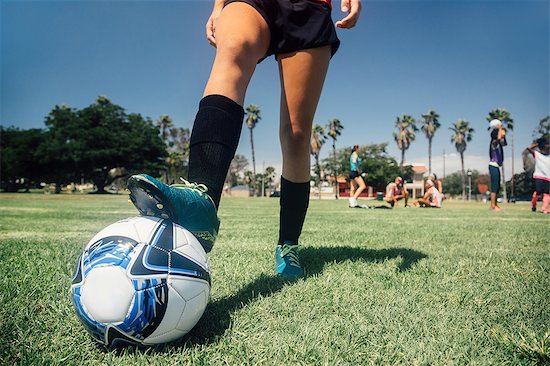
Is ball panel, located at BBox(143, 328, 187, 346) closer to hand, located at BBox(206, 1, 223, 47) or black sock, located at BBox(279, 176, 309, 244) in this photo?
black sock, located at BBox(279, 176, 309, 244)

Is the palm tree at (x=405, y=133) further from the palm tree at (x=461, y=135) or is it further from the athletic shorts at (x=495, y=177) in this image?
the athletic shorts at (x=495, y=177)

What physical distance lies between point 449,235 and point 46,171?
181ft

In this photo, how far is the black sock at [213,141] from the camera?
5.73 feet

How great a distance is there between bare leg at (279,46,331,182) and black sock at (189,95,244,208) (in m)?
0.53

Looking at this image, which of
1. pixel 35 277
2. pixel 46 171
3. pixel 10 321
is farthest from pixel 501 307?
pixel 46 171

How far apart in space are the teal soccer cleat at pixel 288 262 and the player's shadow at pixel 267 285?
0.21ft

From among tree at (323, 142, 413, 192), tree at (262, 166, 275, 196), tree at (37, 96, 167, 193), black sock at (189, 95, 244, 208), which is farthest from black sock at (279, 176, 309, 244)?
tree at (262, 166, 275, 196)

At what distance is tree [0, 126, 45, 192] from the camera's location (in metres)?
47.7

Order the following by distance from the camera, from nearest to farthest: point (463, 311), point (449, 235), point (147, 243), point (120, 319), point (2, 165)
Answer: point (120, 319) → point (147, 243) → point (463, 311) → point (449, 235) → point (2, 165)

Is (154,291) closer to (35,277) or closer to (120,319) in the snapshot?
(120,319)

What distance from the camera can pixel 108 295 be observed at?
131 centimetres

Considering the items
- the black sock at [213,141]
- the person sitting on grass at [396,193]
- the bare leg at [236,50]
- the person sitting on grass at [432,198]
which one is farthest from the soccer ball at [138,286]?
the person sitting on grass at [432,198]

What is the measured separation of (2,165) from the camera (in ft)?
155

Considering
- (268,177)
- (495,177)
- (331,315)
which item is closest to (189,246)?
(331,315)
